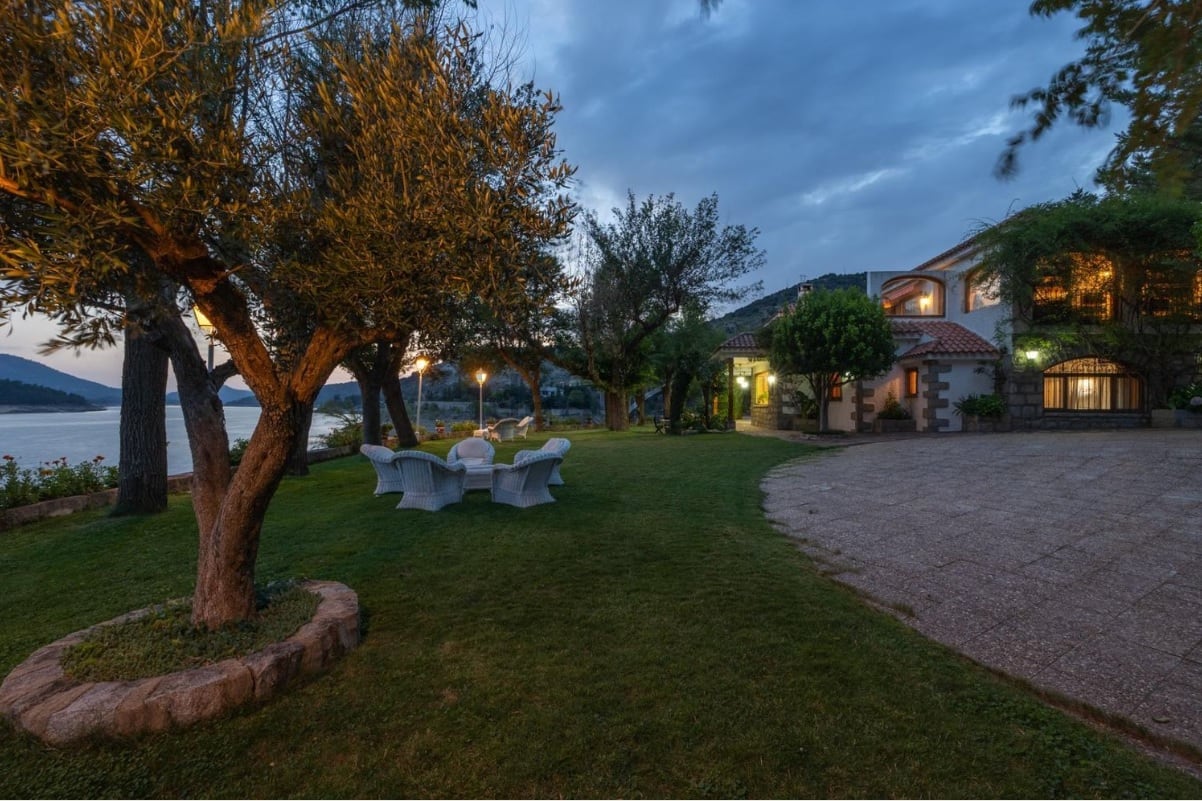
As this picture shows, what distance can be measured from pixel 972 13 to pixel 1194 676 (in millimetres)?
4702

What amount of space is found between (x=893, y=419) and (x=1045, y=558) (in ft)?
51.2

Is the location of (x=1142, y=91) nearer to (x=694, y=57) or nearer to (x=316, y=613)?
(x=694, y=57)

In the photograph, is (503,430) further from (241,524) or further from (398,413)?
(241,524)

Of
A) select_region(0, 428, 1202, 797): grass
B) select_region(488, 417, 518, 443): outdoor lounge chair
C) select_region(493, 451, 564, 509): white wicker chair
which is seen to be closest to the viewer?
select_region(0, 428, 1202, 797): grass

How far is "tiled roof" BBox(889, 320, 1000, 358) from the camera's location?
1791 cm

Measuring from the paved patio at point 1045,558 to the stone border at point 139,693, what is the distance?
4.06 meters

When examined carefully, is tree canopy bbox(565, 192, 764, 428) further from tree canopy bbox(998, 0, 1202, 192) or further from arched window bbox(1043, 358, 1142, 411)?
tree canopy bbox(998, 0, 1202, 192)

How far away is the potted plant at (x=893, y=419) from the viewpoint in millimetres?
18797

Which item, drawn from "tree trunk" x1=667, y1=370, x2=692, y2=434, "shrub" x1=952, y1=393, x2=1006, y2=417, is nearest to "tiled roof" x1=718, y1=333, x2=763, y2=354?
"tree trunk" x1=667, y1=370, x2=692, y2=434

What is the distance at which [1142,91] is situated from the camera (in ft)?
10.8

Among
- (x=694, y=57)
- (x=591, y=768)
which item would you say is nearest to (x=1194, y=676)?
(x=591, y=768)

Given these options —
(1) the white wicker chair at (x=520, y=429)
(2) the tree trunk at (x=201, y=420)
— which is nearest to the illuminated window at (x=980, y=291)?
(1) the white wicker chair at (x=520, y=429)

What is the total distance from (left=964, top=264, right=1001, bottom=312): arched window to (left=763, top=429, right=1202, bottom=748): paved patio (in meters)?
9.48

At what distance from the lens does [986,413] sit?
17.8m
